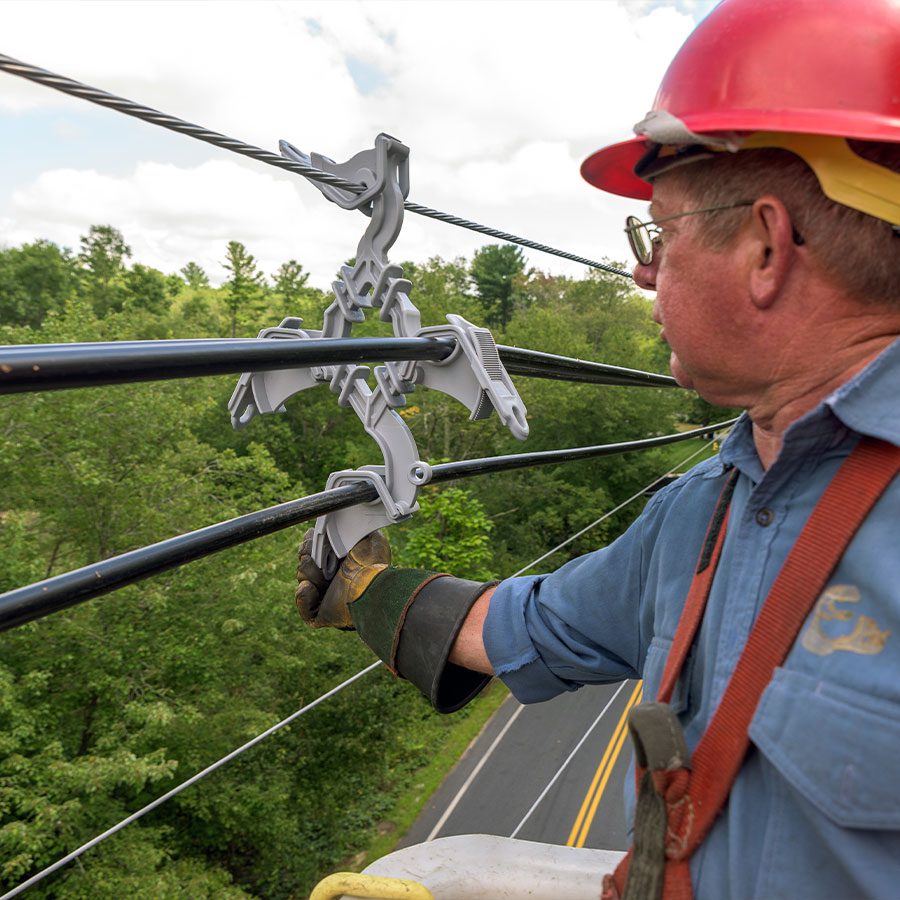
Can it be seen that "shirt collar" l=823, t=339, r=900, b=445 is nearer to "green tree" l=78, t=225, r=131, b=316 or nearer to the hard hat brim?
the hard hat brim

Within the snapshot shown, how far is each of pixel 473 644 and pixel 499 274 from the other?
137 ft

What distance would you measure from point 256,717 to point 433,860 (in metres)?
11.6

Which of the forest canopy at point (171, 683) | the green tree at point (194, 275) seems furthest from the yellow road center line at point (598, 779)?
the green tree at point (194, 275)

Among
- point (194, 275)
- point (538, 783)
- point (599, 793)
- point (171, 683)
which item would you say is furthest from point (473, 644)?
point (194, 275)

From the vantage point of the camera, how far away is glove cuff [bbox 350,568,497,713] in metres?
1.77

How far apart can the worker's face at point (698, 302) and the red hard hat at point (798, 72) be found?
0.14m

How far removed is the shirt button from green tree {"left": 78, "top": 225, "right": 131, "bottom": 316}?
128 ft

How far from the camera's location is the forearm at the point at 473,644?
1749mm

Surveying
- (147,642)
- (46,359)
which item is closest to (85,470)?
(147,642)

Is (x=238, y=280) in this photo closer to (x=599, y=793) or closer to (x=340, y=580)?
(x=599, y=793)

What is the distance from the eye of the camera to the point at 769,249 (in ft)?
3.71

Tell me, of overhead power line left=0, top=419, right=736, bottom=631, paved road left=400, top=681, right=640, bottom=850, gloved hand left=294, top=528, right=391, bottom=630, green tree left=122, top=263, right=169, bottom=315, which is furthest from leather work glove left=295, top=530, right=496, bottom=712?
green tree left=122, top=263, right=169, bottom=315

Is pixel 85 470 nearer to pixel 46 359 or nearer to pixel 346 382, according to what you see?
pixel 346 382

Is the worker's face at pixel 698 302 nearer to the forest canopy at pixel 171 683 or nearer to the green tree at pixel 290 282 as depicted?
the forest canopy at pixel 171 683
